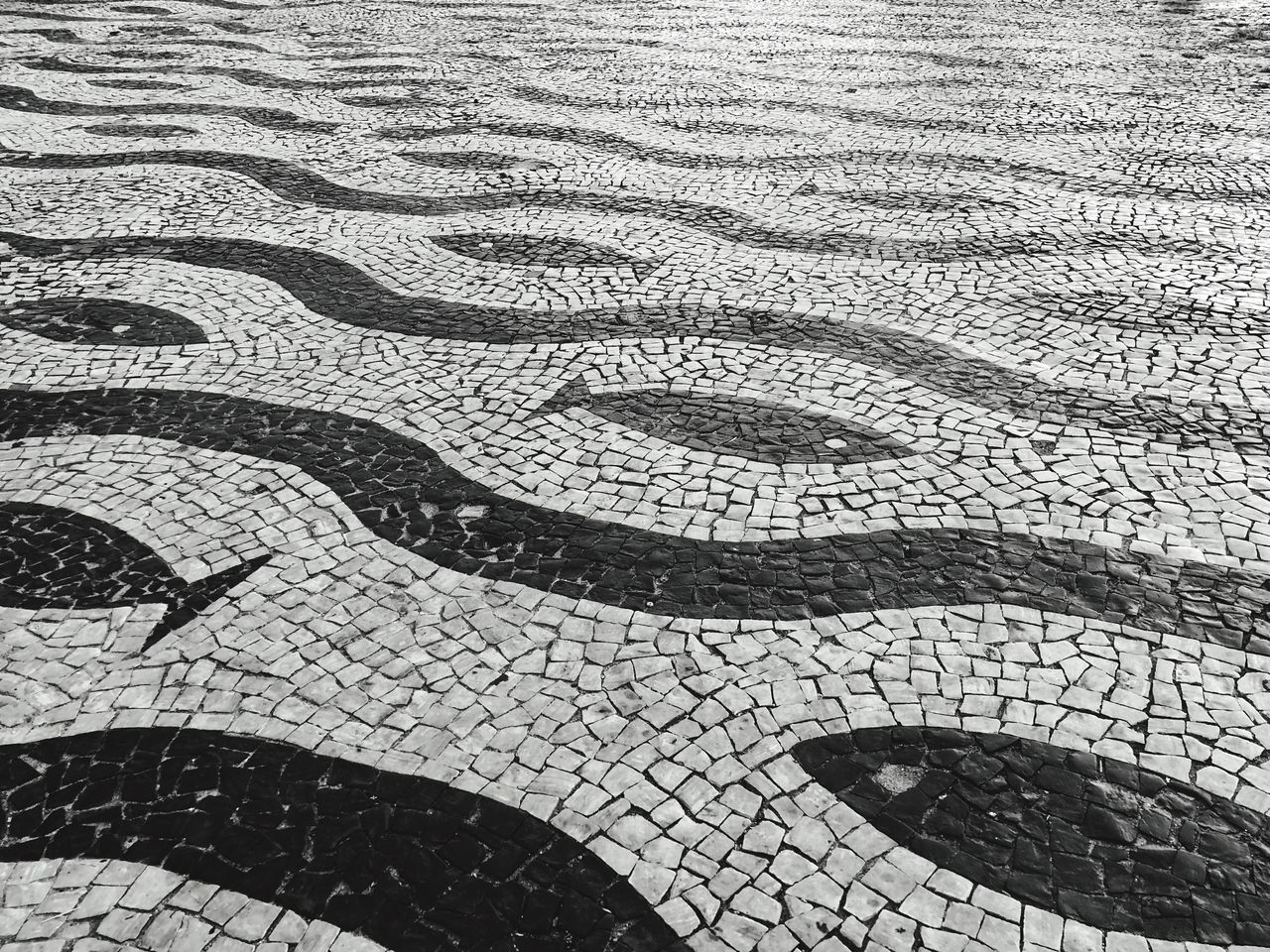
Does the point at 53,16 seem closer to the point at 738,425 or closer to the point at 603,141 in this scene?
the point at 603,141

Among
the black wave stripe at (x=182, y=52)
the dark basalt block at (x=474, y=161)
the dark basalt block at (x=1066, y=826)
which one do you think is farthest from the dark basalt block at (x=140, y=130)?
the dark basalt block at (x=1066, y=826)

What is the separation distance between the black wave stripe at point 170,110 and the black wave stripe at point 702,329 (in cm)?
247

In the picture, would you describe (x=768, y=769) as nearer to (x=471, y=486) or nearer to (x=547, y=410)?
(x=471, y=486)

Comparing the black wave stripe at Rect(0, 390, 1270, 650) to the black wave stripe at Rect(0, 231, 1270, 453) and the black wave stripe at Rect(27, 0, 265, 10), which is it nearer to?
the black wave stripe at Rect(0, 231, 1270, 453)

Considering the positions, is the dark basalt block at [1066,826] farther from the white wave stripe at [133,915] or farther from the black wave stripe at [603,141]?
the black wave stripe at [603,141]

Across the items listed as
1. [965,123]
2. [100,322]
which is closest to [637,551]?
[100,322]

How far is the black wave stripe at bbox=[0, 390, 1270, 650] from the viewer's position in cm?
294

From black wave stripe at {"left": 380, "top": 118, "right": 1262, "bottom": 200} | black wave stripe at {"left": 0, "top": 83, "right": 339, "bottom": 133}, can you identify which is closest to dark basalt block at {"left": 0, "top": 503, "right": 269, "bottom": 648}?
black wave stripe at {"left": 380, "top": 118, "right": 1262, "bottom": 200}

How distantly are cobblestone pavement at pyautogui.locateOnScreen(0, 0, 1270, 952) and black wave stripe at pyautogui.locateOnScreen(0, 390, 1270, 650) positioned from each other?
2 cm

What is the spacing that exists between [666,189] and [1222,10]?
9.13 m

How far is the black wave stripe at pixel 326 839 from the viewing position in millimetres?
2115

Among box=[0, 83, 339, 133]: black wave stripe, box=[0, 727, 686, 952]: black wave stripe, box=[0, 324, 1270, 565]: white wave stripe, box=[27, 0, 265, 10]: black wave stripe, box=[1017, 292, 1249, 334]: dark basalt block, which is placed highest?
box=[27, 0, 265, 10]: black wave stripe

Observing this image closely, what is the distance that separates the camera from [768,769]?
244 centimetres

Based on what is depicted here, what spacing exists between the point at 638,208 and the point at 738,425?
8.55 ft
